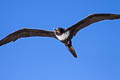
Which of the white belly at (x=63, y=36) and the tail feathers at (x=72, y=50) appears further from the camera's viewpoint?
the tail feathers at (x=72, y=50)

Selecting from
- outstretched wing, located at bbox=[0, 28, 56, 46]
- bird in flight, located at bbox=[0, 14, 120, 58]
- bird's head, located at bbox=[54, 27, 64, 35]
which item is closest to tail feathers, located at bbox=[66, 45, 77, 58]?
bird in flight, located at bbox=[0, 14, 120, 58]

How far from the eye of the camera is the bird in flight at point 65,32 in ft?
76.7

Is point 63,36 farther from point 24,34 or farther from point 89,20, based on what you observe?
point 24,34

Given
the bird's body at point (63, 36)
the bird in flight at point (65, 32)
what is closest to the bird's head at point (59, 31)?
the bird in flight at point (65, 32)

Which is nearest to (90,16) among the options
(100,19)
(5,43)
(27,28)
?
(100,19)

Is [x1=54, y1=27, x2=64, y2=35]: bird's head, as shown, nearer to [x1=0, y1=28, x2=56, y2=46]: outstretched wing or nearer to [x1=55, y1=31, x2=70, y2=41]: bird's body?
[x1=55, y1=31, x2=70, y2=41]: bird's body

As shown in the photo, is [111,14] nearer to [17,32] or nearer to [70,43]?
[70,43]

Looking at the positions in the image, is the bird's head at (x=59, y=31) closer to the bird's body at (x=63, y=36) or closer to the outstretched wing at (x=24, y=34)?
the bird's body at (x=63, y=36)

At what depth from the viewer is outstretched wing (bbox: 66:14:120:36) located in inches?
Result: 906

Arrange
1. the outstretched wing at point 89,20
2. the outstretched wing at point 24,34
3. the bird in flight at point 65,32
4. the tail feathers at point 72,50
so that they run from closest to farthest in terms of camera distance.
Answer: the outstretched wing at point 89,20 → the bird in flight at point 65,32 → the tail feathers at point 72,50 → the outstretched wing at point 24,34

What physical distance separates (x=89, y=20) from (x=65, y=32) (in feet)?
5.49

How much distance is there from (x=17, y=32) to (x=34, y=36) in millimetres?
1223

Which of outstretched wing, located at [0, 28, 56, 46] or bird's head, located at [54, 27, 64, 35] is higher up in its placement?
outstretched wing, located at [0, 28, 56, 46]

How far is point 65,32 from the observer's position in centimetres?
2373
